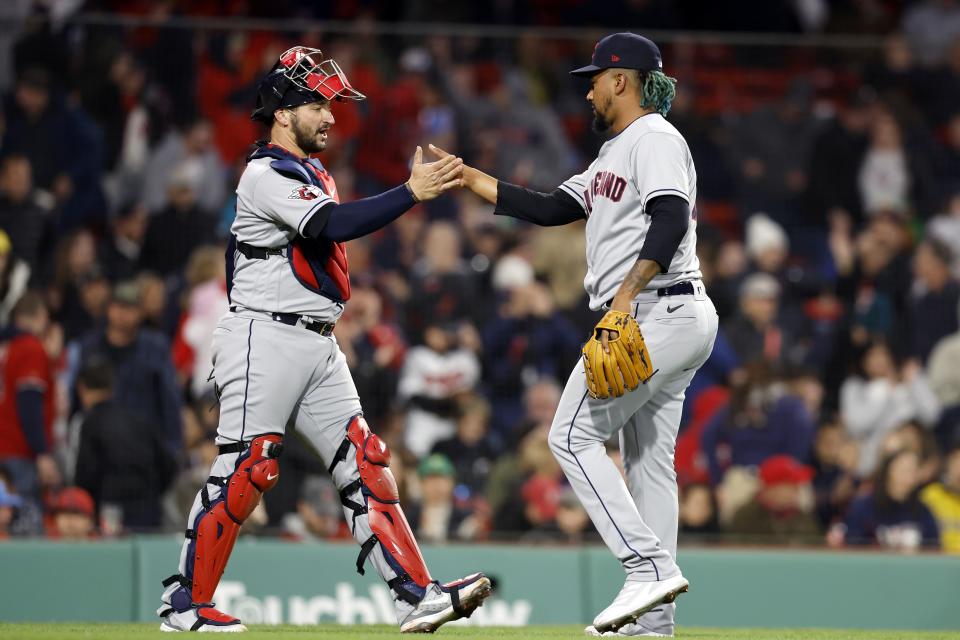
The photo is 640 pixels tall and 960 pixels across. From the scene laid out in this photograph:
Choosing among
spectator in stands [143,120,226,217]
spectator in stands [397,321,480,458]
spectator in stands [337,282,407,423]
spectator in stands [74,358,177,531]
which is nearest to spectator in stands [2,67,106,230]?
spectator in stands [143,120,226,217]

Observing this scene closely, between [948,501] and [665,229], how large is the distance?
507 centimetres

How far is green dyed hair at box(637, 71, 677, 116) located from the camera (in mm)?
6066

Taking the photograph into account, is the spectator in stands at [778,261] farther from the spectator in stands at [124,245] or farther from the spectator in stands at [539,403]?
the spectator in stands at [124,245]

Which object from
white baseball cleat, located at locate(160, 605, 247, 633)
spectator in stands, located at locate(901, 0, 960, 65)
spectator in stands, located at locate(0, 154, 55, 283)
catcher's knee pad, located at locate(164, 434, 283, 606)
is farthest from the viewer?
spectator in stands, located at locate(901, 0, 960, 65)

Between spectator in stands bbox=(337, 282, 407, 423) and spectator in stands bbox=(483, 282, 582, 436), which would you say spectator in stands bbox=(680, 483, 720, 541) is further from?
spectator in stands bbox=(337, 282, 407, 423)

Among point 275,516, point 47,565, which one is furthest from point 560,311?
point 47,565

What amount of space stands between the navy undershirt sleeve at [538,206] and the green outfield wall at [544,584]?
2.89 meters

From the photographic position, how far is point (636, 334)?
18.6 feet

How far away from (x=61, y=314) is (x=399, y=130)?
9.27 ft

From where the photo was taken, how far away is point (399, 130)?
11.0 meters

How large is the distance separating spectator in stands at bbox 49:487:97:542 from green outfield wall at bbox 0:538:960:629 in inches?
27.5

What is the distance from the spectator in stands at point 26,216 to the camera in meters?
9.84

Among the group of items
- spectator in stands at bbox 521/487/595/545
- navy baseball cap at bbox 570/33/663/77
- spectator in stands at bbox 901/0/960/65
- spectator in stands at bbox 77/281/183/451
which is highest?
spectator in stands at bbox 901/0/960/65

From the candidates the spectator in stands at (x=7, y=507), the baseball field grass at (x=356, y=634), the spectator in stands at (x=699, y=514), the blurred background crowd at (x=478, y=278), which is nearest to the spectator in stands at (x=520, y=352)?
the blurred background crowd at (x=478, y=278)
